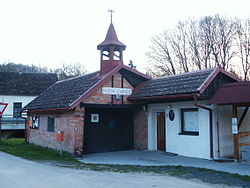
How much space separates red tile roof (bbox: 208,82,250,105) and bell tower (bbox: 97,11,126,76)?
596cm

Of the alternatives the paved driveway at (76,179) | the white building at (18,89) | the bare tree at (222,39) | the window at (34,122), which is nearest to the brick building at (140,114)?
the window at (34,122)

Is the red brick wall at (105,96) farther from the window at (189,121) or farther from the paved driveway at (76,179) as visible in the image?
the paved driveway at (76,179)

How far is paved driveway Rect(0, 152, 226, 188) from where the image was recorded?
25.6 feet

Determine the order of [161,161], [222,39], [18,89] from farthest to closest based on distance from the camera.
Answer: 1. [18,89]
2. [222,39]
3. [161,161]

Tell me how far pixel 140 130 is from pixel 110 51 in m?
4.60

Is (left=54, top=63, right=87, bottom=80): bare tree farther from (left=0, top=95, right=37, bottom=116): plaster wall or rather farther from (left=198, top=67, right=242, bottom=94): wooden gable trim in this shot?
(left=198, top=67, right=242, bottom=94): wooden gable trim

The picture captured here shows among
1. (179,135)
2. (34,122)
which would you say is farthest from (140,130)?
(34,122)

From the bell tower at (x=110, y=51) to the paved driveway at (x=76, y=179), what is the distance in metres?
7.07

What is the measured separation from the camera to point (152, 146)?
50.1 ft

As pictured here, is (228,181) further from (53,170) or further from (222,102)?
(53,170)

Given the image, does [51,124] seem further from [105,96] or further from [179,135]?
[179,135]

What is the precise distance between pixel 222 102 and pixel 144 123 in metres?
5.05

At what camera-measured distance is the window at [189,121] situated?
13258 millimetres

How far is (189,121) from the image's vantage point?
13594 mm
